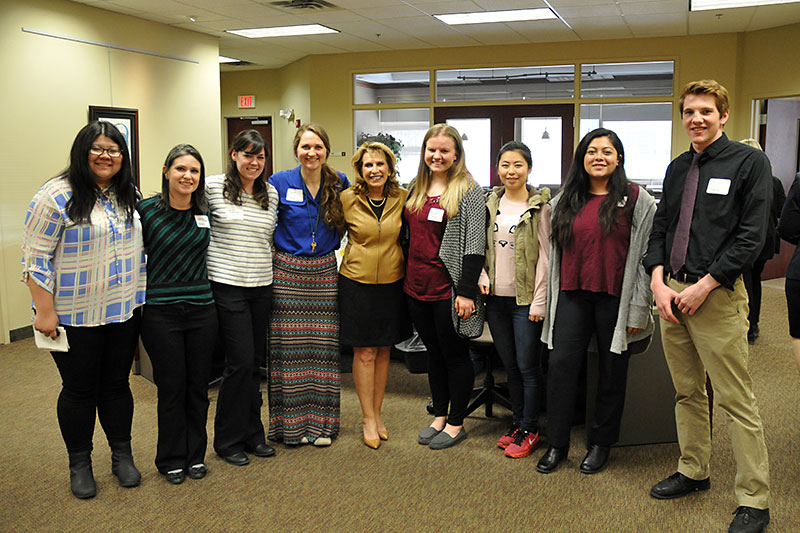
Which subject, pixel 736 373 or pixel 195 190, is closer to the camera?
pixel 736 373

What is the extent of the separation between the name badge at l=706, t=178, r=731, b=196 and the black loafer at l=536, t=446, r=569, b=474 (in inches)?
53.7

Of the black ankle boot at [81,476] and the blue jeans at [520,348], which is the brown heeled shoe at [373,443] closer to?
the blue jeans at [520,348]

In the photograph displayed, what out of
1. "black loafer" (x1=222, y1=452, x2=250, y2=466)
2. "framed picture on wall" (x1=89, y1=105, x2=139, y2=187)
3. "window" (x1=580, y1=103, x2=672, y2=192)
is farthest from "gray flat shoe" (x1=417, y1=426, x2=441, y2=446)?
"window" (x1=580, y1=103, x2=672, y2=192)

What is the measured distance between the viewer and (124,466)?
9.68 ft

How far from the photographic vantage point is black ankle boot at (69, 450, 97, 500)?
2814mm

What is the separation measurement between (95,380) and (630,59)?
795 cm

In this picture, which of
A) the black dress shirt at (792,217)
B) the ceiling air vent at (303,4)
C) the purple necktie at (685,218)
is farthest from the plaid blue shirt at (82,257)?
the ceiling air vent at (303,4)

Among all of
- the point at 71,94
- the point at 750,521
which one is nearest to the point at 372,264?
the point at 750,521

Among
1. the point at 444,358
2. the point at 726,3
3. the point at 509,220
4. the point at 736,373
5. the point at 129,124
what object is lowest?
the point at 444,358

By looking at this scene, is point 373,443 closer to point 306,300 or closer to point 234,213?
point 306,300

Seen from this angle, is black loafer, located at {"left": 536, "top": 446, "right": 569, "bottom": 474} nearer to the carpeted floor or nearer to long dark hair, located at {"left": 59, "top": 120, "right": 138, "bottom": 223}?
the carpeted floor

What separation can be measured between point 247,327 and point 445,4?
490 centimetres

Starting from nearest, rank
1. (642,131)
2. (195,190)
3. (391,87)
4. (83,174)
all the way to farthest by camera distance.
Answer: (83,174) < (195,190) < (642,131) < (391,87)

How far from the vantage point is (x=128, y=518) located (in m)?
2.65
